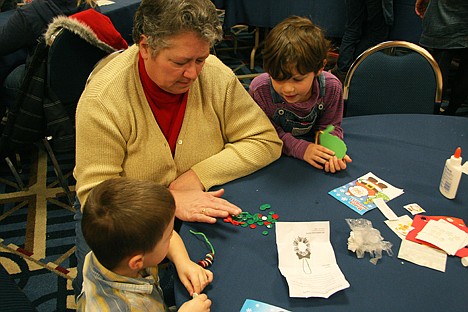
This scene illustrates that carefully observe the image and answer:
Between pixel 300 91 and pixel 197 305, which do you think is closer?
pixel 197 305

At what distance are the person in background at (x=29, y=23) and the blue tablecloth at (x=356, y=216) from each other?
73.0 inches

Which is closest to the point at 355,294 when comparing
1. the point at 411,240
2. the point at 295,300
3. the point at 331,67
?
the point at 295,300

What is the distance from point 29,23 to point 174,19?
69.2 inches

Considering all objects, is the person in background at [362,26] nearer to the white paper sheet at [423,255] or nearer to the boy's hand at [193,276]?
the white paper sheet at [423,255]

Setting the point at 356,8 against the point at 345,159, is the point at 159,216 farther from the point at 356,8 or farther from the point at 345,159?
the point at 356,8

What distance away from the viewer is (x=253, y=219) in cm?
129

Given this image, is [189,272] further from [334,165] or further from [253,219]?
[334,165]

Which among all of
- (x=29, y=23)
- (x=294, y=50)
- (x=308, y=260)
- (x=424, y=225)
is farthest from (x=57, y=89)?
(x=424, y=225)

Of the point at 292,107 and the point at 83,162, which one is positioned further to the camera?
the point at 292,107

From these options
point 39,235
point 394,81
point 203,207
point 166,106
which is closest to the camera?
point 203,207

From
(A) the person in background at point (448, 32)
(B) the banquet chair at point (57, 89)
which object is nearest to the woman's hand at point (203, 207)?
(B) the banquet chair at point (57, 89)

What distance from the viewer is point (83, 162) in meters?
1.34

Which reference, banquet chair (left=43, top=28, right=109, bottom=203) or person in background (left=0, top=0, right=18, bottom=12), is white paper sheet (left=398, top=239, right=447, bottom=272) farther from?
person in background (left=0, top=0, right=18, bottom=12)

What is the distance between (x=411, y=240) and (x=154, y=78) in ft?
3.12
